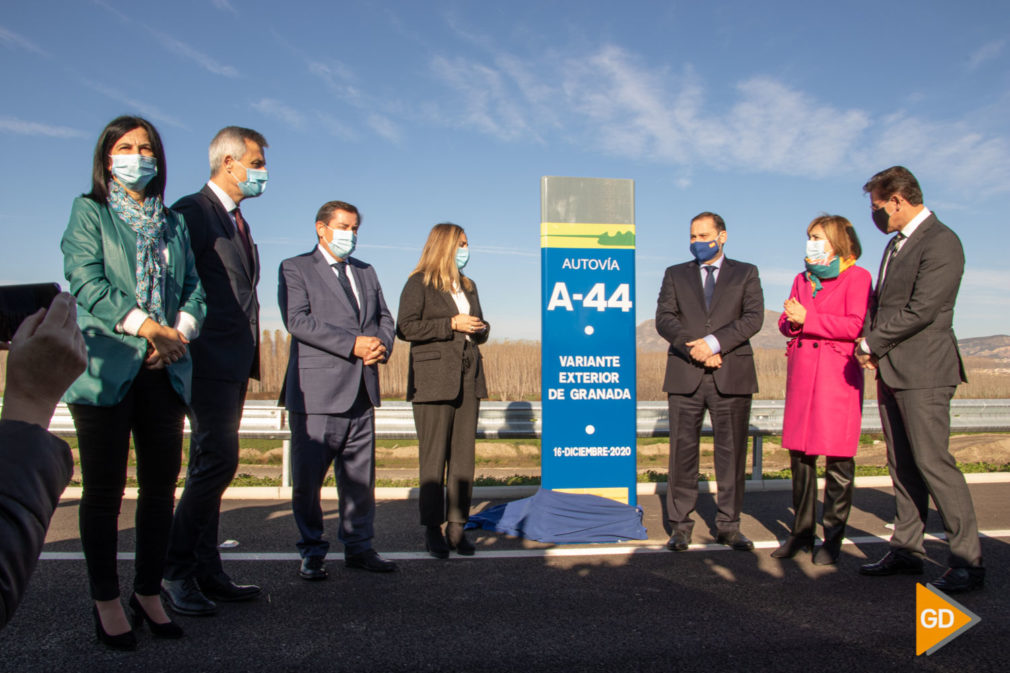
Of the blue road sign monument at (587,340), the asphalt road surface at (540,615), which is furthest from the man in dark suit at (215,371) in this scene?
the blue road sign monument at (587,340)

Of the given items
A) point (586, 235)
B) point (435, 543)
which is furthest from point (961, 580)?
point (586, 235)

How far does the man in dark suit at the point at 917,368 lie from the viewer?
13.4 ft

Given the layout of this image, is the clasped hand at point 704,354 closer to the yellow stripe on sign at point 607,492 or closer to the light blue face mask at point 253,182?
the yellow stripe on sign at point 607,492

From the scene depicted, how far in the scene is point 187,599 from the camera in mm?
3547

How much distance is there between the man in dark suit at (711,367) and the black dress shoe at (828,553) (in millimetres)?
490

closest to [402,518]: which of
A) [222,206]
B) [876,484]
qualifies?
[222,206]

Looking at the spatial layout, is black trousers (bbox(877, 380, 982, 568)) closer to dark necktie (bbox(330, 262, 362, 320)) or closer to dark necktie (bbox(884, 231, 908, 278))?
dark necktie (bbox(884, 231, 908, 278))

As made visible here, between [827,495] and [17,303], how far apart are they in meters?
4.51

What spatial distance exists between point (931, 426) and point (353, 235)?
3.66 metres

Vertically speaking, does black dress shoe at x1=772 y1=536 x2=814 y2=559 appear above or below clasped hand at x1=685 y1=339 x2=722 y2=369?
below

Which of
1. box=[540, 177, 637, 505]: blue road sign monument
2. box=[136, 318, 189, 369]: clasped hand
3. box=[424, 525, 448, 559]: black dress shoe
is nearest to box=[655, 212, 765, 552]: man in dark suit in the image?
box=[540, 177, 637, 505]: blue road sign monument

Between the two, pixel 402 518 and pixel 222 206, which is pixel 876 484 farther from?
pixel 222 206

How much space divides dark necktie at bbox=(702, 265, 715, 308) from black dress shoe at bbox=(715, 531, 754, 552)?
1.60 m

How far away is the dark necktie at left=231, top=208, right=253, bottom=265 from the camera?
13.4 ft
